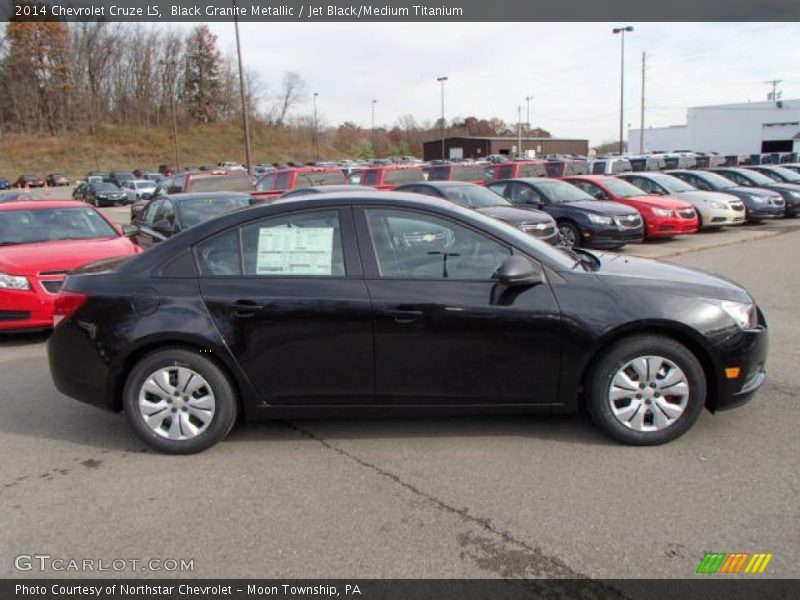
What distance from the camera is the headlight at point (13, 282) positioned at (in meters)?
6.51

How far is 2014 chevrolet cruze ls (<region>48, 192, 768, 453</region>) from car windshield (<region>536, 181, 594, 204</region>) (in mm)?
9643

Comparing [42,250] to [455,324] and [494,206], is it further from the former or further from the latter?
[494,206]

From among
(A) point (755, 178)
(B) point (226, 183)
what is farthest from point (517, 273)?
(A) point (755, 178)

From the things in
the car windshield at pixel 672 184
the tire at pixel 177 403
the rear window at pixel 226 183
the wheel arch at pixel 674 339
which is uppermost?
the rear window at pixel 226 183

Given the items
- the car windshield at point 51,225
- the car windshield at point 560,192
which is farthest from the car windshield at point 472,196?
the car windshield at point 51,225

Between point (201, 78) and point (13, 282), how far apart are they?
9006 centimetres

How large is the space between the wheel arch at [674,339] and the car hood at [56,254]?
5469 millimetres

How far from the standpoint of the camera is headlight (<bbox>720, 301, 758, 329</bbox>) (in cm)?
396

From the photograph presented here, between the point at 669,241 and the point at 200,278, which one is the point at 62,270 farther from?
the point at 669,241

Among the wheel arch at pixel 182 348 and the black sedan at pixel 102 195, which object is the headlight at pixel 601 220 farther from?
the black sedan at pixel 102 195

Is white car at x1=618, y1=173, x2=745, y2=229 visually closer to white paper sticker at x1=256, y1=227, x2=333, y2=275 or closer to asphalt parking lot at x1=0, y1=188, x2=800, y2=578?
asphalt parking lot at x1=0, y1=188, x2=800, y2=578

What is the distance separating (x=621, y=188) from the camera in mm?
14797

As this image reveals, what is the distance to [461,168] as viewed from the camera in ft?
63.1
